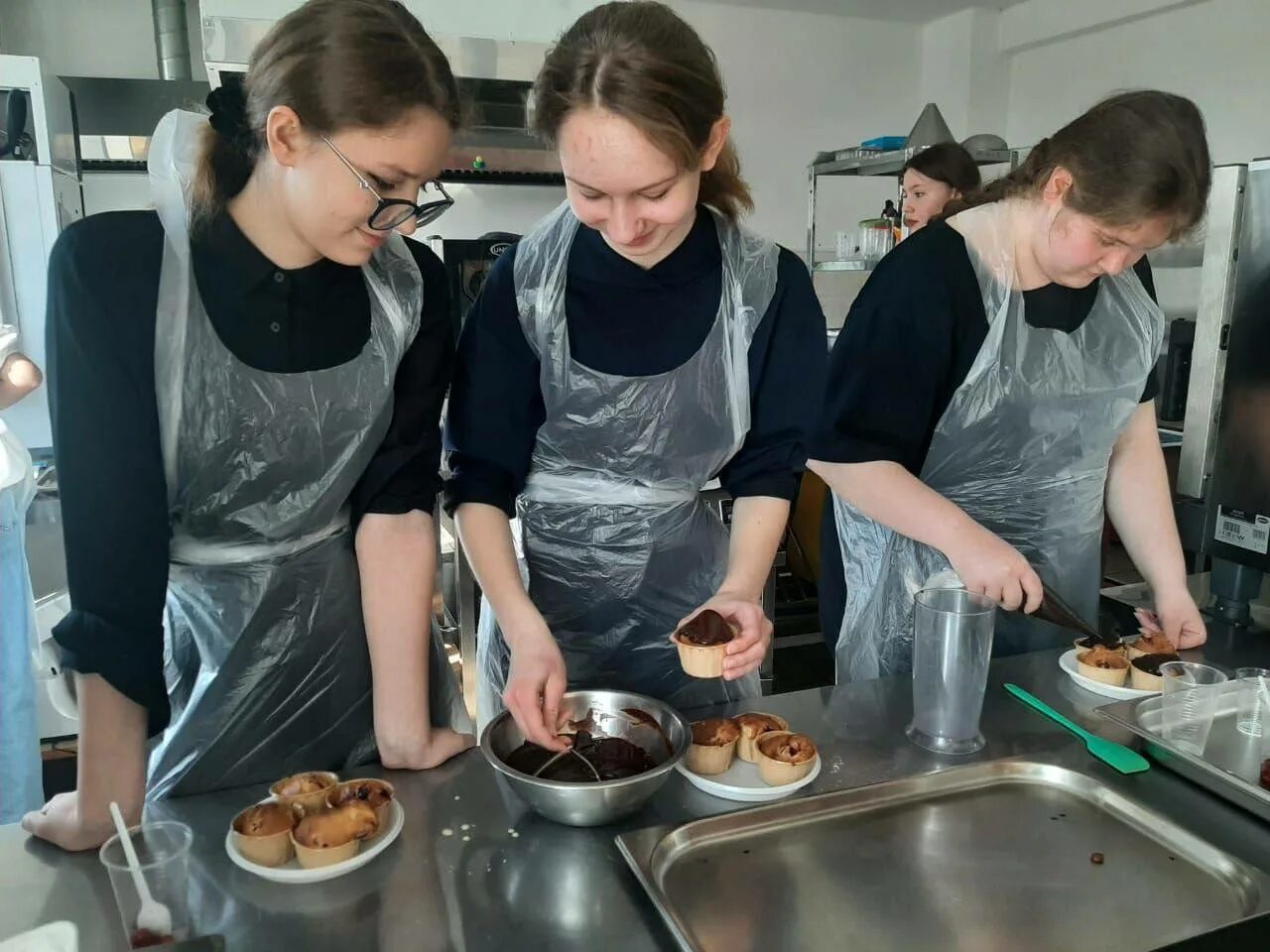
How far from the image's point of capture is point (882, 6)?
474cm

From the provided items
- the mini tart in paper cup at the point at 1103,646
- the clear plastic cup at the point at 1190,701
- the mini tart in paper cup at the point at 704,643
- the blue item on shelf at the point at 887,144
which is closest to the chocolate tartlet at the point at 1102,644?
the mini tart in paper cup at the point at 1103,646

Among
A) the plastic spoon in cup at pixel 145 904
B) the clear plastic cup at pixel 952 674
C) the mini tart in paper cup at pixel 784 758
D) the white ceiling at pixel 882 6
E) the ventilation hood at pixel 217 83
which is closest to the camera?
the plastic spoon in cup at pixel 145 904

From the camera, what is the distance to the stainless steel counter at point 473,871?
2.65ft

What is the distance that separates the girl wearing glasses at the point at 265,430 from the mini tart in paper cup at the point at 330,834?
195mm

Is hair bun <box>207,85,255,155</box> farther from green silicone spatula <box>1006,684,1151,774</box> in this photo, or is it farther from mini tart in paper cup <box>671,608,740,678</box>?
green silicone spatula <box>1006,684,1151,774</box>

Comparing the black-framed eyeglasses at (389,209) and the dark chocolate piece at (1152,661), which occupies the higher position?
the black-framed eyeglasses at (389,209)

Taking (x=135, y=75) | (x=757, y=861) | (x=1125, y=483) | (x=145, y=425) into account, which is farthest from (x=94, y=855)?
(x=135, y=75)

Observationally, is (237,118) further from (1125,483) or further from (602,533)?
(1125,483)

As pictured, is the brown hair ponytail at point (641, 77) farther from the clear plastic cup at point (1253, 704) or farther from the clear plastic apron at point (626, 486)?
the clear plastic cup at point (1253, 704)

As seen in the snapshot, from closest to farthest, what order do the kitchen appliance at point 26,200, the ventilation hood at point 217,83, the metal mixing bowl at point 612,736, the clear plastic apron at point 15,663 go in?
the metal mixing bowl at point 612,736 < the clear plastic apron at point 15,663 < the kitchen appliance at point 26,200 < the ventilation hood at point 217,83

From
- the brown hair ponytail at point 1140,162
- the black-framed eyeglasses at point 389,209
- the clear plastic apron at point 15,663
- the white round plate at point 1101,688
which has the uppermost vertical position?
the brown hair ponytail at point 1140,162

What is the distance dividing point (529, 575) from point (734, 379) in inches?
16.8

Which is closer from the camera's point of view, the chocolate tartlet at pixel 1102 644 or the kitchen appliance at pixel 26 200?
the chocolate tartlet at pixel 1102 644

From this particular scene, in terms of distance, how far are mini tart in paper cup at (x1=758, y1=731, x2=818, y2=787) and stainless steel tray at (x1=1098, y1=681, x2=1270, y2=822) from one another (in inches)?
14.9
